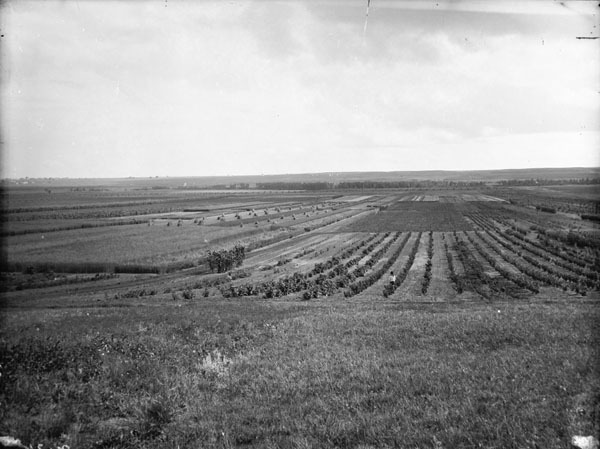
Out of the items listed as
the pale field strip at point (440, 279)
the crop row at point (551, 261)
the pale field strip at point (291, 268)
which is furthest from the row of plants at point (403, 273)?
the crop row at point (551, 261)

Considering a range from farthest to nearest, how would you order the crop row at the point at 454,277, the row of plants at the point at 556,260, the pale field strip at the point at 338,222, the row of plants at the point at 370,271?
the pale field strip at the point at 338,222 → the row of plants at the point at 556,260 → the row of plants at the point at 370,271 → the crop row at the point at 454,277

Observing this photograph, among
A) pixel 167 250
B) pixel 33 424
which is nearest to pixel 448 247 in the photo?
pixel 167 250

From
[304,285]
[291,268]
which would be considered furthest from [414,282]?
[291,268]

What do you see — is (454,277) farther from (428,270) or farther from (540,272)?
(540,272)

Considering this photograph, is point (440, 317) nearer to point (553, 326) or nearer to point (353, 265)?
point (553, 326)

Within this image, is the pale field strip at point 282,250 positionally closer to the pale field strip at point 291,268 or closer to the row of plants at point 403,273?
the pale field strip at point 291,268

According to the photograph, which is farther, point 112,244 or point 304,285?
point 112,244
